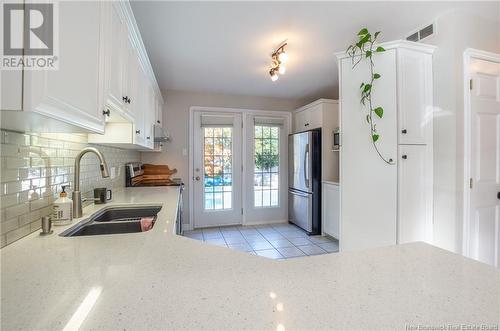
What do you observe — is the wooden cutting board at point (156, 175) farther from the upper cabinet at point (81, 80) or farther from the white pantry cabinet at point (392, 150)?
the white pantry cabinet at point (392, 150)

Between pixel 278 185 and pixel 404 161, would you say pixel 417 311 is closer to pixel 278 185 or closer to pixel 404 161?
pixel 404 161

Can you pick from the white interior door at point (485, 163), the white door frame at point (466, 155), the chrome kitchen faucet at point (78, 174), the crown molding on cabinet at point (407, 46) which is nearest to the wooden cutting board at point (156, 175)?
the chrome kitchen faucet at point (78, 174)

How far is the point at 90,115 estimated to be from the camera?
962 mm

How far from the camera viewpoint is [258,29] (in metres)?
2.09

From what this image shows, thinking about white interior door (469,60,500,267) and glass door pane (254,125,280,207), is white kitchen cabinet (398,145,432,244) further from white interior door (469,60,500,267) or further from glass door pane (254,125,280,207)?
glass door pane (254,125,280,207)

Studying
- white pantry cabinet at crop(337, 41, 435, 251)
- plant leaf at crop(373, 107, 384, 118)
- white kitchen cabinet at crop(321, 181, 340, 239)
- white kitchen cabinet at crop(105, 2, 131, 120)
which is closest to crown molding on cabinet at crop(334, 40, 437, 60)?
white pantry cabinet at crop(337, 41, 435, 251)

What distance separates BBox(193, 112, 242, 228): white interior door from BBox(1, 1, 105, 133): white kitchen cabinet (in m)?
2.92

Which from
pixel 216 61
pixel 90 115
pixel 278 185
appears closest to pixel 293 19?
pixel 216 61

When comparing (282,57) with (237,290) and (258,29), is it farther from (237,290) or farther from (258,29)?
(237,290)

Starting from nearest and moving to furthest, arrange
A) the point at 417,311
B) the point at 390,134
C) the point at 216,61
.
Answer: the point at 417,311
the point at 390,134
the point at 216,61

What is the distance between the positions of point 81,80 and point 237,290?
36.2 inches

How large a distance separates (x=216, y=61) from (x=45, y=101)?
7.72ft

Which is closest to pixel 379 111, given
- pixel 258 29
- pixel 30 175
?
pixel 258 29

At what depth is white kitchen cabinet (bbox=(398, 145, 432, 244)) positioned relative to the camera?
1917 mm
